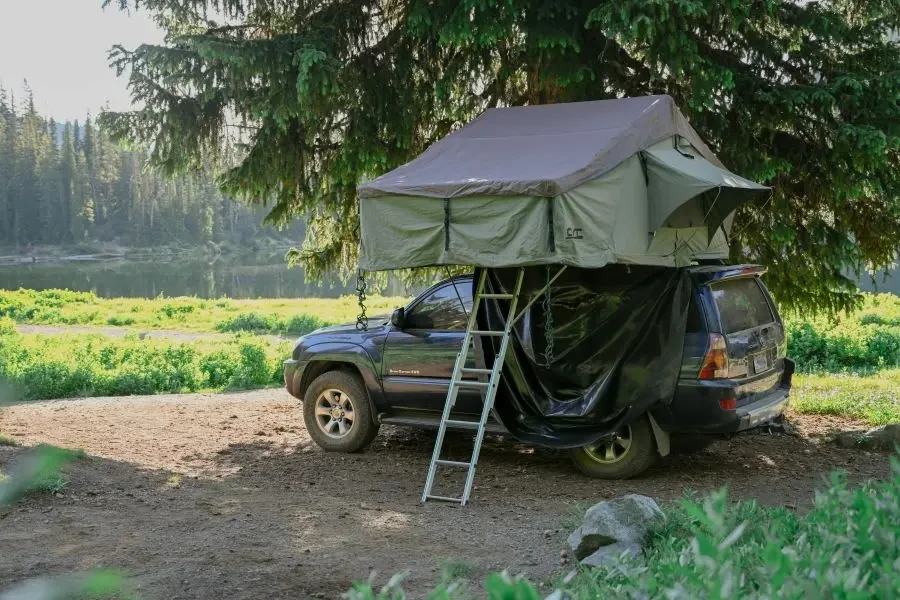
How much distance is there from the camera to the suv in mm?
8266

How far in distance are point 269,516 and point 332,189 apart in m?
5.56

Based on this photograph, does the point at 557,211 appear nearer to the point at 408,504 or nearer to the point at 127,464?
the point at 408,504

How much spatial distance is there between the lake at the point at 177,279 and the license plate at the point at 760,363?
38.1m

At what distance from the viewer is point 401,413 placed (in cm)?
971

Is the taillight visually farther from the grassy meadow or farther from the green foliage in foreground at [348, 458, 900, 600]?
the green foliage in foreground at [348, 458, 900, 600]

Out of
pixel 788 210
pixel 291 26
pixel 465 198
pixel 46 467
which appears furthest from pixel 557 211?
pixel 46 467

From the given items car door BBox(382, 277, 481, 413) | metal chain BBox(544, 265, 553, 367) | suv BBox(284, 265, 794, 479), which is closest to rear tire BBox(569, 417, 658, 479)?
suv BBox(284, 265, 794, 479)

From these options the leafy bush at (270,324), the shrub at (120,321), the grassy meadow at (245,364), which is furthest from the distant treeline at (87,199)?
the grassy meadow at (245,364)

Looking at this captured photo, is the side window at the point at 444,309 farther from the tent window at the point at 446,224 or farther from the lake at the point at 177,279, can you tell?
the lake at the point at 177,279

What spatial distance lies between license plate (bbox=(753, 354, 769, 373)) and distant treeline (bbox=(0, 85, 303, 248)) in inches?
4040

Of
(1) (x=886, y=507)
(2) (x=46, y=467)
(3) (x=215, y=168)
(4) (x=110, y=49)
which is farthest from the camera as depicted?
(3) (x=215, y=168)

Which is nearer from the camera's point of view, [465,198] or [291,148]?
[465,198]

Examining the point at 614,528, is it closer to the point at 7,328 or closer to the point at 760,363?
the point at 760,363

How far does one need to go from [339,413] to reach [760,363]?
4.14m
